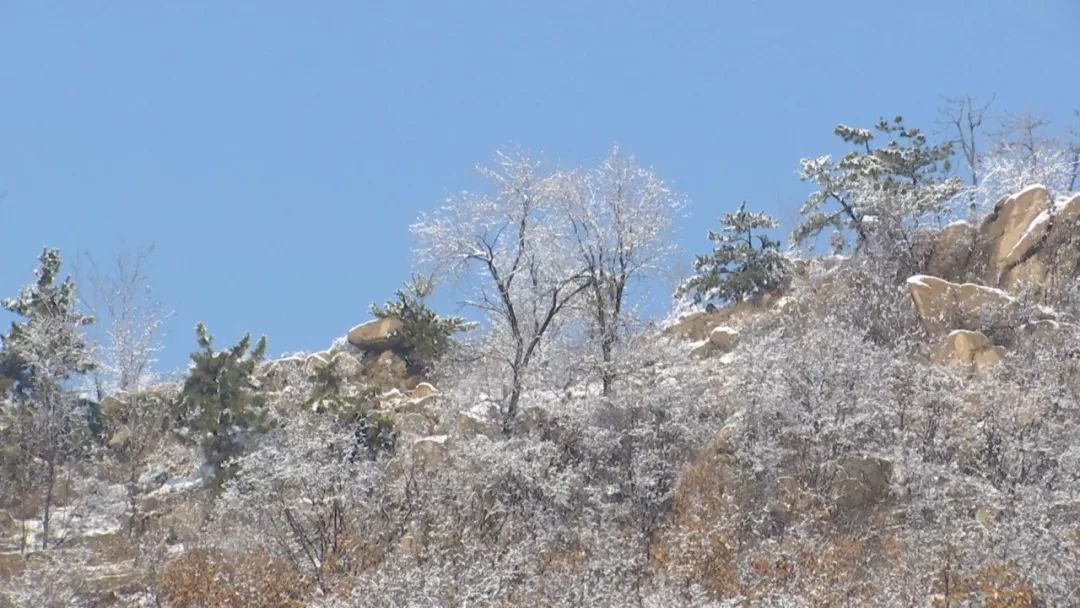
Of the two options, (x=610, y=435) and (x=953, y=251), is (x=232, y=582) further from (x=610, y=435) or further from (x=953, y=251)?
(x=953, y=251)

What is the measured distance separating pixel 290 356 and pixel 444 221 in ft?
34.3

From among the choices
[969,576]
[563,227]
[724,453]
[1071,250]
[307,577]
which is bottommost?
[969,576]

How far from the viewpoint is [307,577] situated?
17.2 meters

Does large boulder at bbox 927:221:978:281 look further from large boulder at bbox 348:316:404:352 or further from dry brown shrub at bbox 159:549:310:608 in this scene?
dry brown shrub at bbox 159:549:310:608

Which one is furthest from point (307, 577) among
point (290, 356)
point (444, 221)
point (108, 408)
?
point (290, 356)

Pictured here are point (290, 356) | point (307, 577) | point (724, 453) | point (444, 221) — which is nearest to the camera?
point (307, 577)

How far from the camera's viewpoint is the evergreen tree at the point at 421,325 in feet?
120

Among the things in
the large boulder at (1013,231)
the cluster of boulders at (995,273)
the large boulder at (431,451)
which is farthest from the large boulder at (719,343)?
the large boulder at (431,451)

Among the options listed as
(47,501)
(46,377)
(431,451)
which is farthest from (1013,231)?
(46,377)

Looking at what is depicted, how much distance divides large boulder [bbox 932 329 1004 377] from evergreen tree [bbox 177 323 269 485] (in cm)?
1445

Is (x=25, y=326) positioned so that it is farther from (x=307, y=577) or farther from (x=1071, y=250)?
(x=1071, y=250)

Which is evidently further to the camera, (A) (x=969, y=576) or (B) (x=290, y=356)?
(B) (x=290, y=356)

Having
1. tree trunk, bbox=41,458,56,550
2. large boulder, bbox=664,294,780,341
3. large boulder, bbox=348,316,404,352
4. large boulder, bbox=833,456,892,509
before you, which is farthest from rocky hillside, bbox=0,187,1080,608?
large boulder, bbox=348,316,404,352

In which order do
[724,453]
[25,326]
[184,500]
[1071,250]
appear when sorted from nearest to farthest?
[724,453] < [184,500] < [1071,250] < [25,326]
